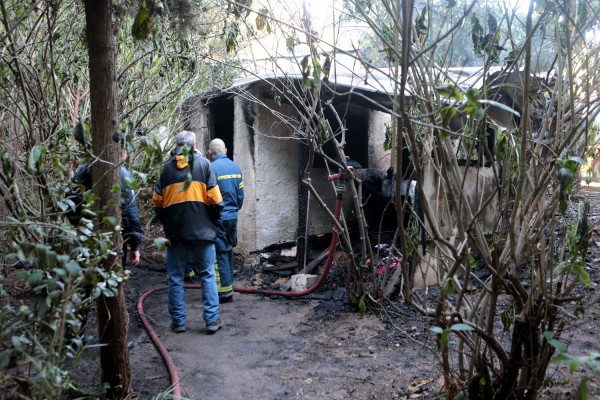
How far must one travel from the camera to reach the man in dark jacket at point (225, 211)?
6.94 meters

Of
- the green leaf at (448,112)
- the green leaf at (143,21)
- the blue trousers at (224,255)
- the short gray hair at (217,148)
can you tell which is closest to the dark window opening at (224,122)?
the short gray hair at (217,148)

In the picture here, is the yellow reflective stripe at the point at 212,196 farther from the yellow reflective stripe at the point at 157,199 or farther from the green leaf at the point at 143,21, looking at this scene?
the green leaf at the point at 143,21

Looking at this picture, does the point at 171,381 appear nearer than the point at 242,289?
Yes

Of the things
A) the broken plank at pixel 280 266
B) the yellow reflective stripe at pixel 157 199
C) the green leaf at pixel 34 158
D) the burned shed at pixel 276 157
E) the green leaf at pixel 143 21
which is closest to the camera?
the green leaf at pixel 34 158

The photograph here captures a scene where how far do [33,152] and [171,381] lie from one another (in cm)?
222

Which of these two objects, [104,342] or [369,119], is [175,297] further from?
[369,119]

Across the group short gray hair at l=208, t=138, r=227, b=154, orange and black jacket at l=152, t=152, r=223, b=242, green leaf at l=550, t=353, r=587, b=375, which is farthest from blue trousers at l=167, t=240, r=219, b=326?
green leaf at l=550, t=353, r=587, b=375

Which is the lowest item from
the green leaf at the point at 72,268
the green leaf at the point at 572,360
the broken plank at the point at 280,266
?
the broken plank at the point at 280,266

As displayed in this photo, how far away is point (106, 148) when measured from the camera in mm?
3438

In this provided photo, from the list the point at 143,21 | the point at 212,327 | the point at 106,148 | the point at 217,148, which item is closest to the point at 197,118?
the point at 217,148

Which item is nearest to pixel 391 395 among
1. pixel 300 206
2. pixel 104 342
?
pixel 104 342

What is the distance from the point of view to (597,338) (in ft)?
16.4

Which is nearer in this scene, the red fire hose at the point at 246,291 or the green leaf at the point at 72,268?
the green leaf at the point at 72,268

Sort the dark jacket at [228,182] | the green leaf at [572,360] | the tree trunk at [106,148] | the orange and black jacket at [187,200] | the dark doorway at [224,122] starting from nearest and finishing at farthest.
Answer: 1. the green leaf at [572,360]
2. the tree trunk at [106,148]
3. the orange and black jacket at [187,200]
4. the dark jacket at [228,182]
5. the dark doorway at [224,122]
